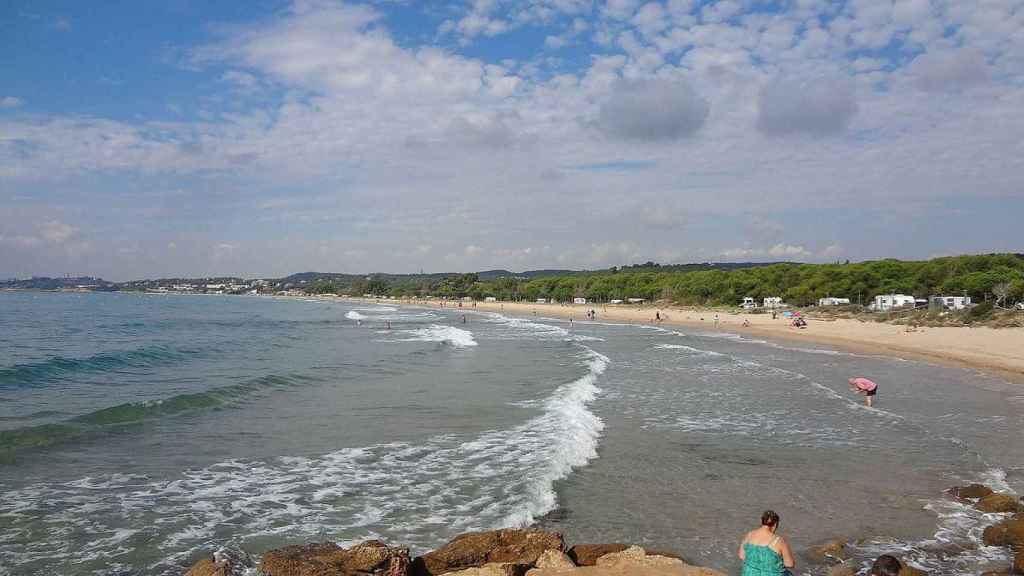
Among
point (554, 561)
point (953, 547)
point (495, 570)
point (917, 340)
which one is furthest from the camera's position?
point (917, 340)

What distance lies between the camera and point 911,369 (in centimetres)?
2625

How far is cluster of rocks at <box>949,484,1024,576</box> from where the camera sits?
7.60m

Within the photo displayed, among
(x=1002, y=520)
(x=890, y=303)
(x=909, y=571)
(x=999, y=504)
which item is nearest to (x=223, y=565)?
(x=909, y=571)

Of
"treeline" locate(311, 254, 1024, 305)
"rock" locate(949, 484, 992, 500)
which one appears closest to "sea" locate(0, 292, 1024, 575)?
"rock" locate(949, 484, 992, 500)

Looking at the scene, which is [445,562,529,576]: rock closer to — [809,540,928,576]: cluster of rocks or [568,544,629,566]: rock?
[568,544,629,566]: rock

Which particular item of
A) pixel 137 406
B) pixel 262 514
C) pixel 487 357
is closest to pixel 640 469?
pixel 262 514

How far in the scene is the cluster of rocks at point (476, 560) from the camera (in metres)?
6.30

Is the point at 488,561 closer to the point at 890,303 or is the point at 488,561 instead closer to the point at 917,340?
the point at 917,340

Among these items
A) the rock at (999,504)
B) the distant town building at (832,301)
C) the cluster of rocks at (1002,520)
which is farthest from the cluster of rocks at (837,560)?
the distant town building at (832,301)

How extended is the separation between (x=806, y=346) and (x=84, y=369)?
36817 millimetres

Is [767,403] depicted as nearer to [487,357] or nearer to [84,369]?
[487,357]

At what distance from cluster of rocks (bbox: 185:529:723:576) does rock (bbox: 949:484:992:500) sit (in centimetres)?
584

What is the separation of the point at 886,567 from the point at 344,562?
18.3 feet

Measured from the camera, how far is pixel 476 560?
691 centimetres
